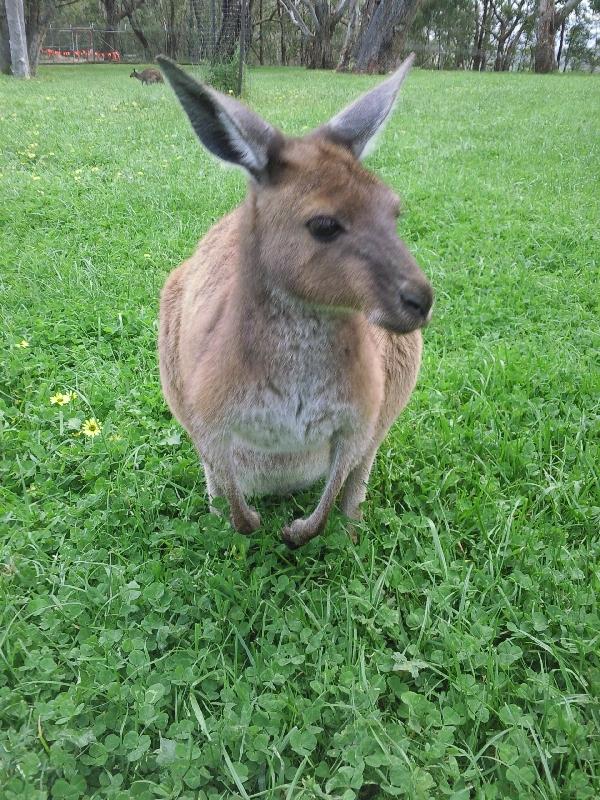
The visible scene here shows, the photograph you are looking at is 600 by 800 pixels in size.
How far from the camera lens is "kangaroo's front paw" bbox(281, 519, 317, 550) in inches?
93.4

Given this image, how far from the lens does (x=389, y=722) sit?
185cm

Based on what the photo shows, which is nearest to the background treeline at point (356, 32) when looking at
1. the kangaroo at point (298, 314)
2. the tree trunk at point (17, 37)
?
the tree trunk at point (17, 37)

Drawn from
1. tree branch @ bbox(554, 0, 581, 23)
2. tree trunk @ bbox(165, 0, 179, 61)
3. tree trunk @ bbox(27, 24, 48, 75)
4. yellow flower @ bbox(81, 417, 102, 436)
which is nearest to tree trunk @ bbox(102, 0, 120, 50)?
tree trunk @ bbox(165, 0, 179, 61)

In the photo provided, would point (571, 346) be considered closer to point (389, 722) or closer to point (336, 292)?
point (336, 292)

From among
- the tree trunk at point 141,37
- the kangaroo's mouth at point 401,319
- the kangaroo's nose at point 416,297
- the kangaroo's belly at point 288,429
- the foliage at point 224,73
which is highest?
the tree trunk at point 141,37

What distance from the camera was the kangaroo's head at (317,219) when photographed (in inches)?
70.7

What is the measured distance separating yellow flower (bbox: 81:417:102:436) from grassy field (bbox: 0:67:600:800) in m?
0.01

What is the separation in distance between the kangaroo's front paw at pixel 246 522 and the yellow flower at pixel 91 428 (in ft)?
2.92

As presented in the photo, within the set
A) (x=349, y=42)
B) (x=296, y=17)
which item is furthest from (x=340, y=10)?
(x=349, y=42)

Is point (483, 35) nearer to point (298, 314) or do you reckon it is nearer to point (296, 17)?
point (296, 17)

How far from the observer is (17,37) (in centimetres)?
1770

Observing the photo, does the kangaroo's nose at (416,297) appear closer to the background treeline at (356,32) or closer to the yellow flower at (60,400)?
the yellow flower at (60,400)

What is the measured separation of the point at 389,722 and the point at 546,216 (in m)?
4.96

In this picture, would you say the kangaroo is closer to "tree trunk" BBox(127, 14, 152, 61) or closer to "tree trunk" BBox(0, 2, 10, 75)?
"tree trunk" BBox(0, 2, 10, 75)
